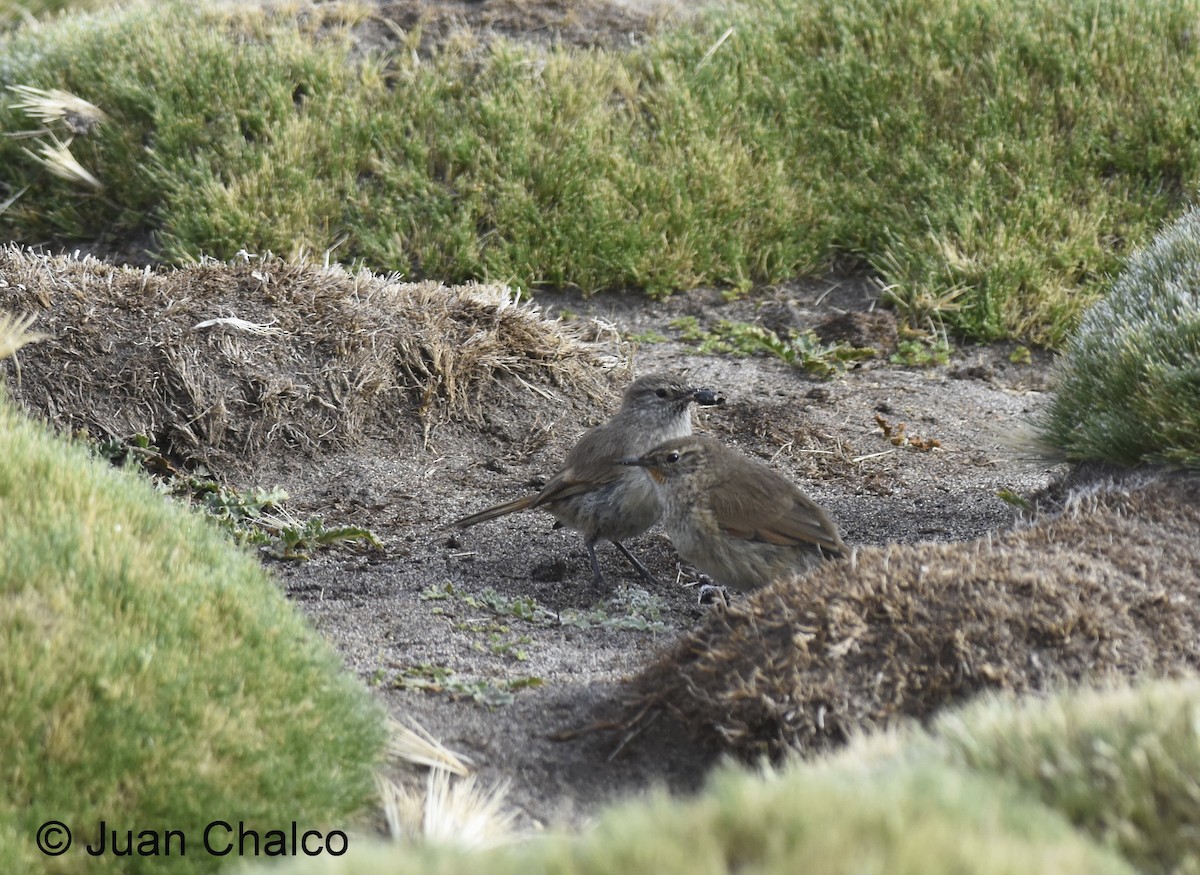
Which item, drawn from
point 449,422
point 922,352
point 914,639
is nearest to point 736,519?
point 914,639

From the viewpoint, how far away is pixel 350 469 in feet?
23.8

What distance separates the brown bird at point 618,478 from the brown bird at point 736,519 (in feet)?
0.79

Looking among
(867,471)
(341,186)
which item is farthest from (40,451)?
(341,186)

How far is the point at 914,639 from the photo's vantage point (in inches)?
168

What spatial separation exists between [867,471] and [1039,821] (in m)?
5.09

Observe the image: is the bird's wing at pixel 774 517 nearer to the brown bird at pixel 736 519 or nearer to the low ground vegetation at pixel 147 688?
the brown bird at pixel 736 519

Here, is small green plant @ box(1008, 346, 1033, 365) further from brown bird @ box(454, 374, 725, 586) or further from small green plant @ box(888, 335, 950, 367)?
brown bird @ box(454, 374, 725, 586)

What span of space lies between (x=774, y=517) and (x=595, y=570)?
101 centimetres

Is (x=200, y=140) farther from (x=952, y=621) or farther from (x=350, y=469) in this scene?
(x=952, y=621)

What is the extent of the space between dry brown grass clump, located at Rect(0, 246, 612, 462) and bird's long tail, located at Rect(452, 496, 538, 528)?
102cm

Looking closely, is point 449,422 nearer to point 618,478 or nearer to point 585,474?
point 585,474

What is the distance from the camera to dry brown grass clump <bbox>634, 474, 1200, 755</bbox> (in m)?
4.12

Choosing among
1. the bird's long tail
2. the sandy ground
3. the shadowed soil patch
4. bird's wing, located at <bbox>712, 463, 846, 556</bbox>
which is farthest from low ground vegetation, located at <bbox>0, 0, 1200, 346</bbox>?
bird's wing, located at <bbox>712, 463, 846, 556</bbox>

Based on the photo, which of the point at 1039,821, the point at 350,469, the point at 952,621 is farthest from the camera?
the point at 350,469
